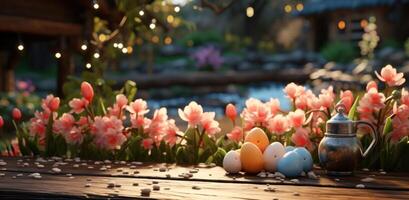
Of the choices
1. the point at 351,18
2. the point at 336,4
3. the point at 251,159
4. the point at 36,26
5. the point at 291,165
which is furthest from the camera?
the point at 351,18

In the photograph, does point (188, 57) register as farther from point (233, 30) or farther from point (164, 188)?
point (164, 188)

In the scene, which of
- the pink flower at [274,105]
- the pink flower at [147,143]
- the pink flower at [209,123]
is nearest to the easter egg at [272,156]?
the pink flower at [209,123]

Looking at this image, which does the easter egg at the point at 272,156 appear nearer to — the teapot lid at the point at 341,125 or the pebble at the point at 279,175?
the pebble at the point at 279,175

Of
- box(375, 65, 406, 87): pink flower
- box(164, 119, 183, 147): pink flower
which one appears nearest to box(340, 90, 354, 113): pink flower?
box(375, 65, 406, 87): pink flower

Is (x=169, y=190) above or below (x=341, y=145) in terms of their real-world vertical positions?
below

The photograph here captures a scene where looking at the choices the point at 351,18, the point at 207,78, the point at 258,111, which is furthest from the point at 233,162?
the point at 351,18

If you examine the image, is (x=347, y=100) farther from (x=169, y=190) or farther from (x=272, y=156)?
(x=169, y=190)

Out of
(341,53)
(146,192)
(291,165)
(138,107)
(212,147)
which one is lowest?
(146,192)

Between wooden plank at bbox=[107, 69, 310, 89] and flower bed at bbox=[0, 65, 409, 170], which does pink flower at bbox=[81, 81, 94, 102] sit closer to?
flower bed at bbox=[0, 65, 409, 170]
